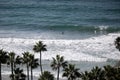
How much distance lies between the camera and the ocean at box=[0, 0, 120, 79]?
91.1 metres

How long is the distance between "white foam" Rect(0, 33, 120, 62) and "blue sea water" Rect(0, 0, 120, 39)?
9355mm

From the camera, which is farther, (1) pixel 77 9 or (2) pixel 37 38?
(1) pixel 77 9

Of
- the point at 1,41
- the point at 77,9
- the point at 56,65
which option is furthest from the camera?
the point at 77,9

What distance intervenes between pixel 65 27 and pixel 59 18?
60.4 feet

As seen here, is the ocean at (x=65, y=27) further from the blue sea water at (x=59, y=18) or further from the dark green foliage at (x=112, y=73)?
the dark green foliage at (x=112, y=73)

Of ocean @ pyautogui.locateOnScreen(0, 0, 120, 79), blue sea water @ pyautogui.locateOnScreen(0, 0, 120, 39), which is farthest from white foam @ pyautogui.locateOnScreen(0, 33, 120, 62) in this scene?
blue sea water @ pyautogui.locateOnScreen(0, 0, 120, 39)

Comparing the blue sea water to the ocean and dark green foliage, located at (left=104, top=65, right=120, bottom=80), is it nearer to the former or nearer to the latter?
the ocean

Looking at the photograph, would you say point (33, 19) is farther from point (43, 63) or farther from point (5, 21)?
point (43, 63)

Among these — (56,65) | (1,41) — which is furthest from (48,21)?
(56,65)

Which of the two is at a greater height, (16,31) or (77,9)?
(77,9)

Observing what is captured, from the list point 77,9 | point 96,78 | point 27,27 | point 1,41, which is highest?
point 77,9

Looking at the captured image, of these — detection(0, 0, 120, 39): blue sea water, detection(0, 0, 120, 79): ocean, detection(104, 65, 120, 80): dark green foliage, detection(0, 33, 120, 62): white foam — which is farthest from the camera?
detection(0, 0, 120, 39): blue sea water

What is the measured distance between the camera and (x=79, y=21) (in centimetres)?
14175

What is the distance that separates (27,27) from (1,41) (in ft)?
91.0
